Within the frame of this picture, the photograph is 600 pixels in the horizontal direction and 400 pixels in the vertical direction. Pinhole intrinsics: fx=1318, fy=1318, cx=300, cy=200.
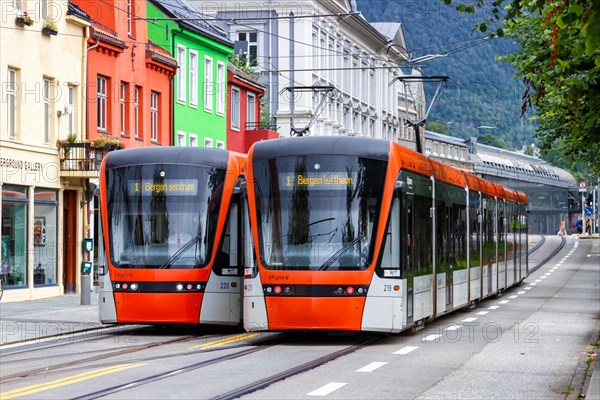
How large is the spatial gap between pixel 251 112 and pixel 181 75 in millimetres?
10287

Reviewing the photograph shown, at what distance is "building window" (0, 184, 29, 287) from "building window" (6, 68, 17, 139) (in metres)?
1.46

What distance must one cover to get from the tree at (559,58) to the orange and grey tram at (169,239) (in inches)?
203

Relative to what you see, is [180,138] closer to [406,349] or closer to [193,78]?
[193,78]

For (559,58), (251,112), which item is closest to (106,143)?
(559,58)

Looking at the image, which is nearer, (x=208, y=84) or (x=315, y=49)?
(x=208, y=84)

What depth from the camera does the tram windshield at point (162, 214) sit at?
20578 mm

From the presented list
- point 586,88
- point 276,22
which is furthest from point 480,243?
point 276,22

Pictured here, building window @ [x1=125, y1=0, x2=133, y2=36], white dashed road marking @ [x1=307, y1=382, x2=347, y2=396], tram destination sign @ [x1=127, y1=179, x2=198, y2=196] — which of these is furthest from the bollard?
white dashed road marking @ [x1=307, y1=382, x2=347, y2=396]

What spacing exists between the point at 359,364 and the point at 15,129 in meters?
19.8

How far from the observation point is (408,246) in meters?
19.5

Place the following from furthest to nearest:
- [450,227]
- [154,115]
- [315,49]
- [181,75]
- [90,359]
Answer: [315,49] → [181,75] → [154,115] → [450,227] → [90,359]

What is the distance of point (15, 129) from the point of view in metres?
33.5

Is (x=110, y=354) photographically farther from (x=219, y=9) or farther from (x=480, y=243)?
(x=219, y=9)

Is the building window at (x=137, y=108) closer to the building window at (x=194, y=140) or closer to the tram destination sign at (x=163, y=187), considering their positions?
the building window at (x=194, y=140)
